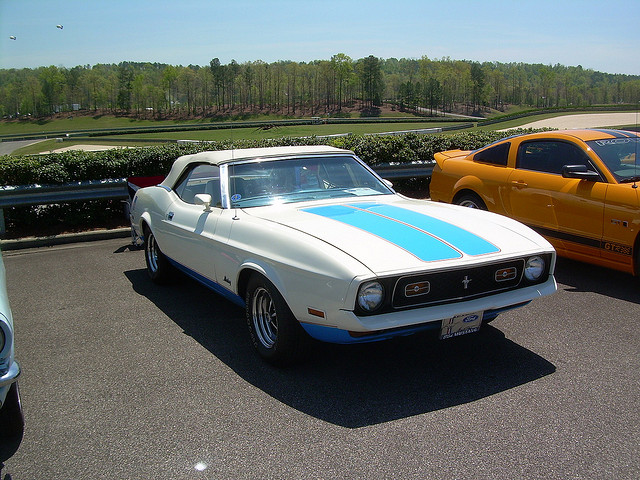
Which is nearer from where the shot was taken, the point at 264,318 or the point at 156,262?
the point at 264,318

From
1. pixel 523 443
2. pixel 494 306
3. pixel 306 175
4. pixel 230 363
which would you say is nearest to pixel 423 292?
pixel 494 306

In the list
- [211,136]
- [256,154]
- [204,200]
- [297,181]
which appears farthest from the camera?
[211,136]

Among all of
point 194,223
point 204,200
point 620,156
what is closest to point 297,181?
point 204,200

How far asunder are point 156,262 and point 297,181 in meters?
2.14

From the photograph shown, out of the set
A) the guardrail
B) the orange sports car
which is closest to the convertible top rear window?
the orange sports car

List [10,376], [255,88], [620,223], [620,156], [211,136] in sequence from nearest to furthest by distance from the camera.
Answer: [10,376], [620,223], [620,156], [211,136], [255,88]

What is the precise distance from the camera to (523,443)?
125 inches

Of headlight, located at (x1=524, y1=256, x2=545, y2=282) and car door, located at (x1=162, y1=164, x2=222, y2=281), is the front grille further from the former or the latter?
car door, located at (x1=162, y1=164, x2=222, y2=281)

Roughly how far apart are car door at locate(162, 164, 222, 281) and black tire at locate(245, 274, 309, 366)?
66cm

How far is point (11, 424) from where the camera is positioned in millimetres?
3295

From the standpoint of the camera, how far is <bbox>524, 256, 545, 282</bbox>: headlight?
4.23 metres

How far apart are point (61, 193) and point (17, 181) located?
814 mm

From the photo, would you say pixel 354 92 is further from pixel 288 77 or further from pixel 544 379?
pixel 544 379

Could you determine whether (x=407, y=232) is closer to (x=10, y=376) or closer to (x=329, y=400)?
(x=329, y=400)
